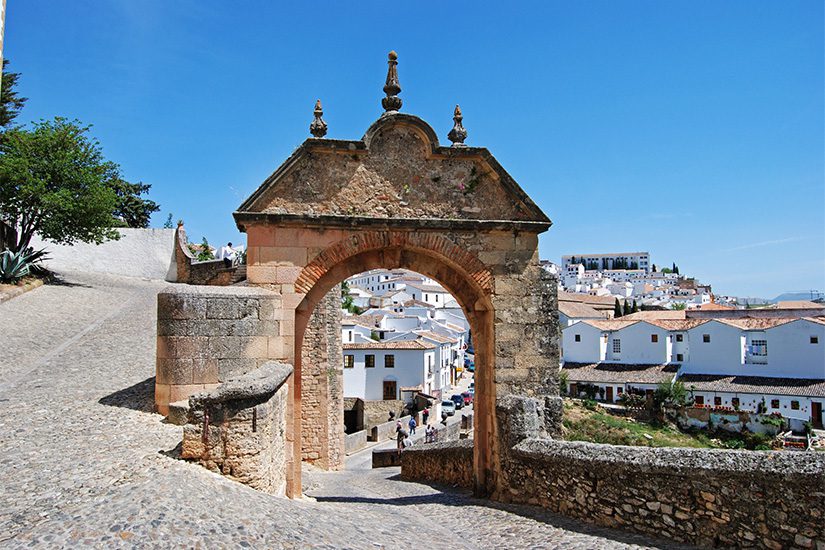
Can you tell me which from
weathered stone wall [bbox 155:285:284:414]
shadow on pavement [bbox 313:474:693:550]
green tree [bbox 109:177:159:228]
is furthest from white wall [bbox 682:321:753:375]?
green tree [bbox 109:177:159:228]

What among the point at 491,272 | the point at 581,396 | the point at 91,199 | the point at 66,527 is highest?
the point at 91,199

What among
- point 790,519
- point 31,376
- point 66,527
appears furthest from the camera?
point 31,376

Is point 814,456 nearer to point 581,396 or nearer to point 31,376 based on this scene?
point 31,376

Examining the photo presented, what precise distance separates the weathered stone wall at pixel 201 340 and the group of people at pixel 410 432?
11.2m

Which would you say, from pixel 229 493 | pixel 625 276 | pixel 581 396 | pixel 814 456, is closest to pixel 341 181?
pixel 229 493

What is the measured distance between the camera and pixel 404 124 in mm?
9188

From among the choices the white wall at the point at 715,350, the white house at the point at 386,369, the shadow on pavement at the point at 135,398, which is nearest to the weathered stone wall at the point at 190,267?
the white house at the point at 386,369

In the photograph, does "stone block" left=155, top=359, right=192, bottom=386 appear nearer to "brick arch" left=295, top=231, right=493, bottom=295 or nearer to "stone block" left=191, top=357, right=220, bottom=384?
"stone block" left=191, top=357, right=220, bottom=384

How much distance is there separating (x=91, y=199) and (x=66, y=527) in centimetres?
2275

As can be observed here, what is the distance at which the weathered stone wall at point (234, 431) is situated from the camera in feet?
18.2

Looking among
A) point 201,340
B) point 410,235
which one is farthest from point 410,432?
point 201,340

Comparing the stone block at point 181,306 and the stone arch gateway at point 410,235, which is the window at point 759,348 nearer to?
the stone arch gateway at point 410,235

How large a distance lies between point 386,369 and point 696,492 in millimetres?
33978

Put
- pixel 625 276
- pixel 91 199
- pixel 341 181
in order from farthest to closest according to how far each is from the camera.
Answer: pixel 625 276
pixel 91 199
pixel 341 181
